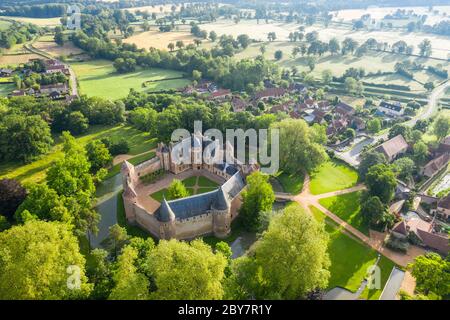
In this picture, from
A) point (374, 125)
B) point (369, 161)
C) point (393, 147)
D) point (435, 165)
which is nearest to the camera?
point (369, 161)

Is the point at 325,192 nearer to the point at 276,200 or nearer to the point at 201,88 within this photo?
the point at 276,200

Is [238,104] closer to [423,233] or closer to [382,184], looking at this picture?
[382,184]

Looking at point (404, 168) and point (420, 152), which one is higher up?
point (420, 152)

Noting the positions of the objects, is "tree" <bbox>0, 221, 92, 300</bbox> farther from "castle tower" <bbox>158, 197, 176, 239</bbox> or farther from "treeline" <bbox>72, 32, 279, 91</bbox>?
"treeline" <bbox>72, 32, 279, 91</bbox>

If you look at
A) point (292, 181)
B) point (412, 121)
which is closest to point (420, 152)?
point (412, 121)

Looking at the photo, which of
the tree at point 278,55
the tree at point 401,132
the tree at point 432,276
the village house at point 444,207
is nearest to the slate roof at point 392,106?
the tree at point 401,132
